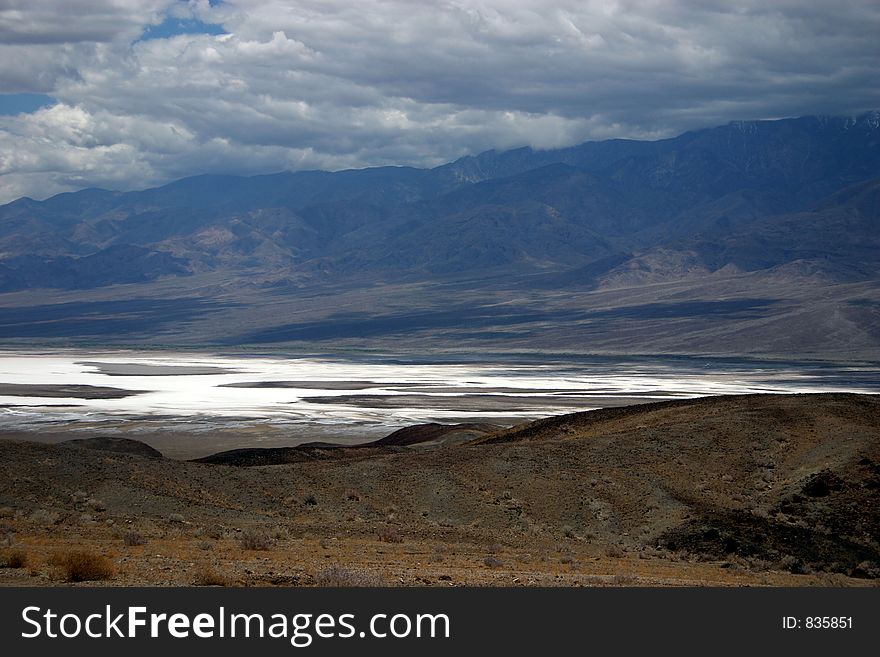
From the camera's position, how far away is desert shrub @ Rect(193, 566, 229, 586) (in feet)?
47.5

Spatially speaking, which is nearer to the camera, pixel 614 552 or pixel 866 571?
pixel 866 571

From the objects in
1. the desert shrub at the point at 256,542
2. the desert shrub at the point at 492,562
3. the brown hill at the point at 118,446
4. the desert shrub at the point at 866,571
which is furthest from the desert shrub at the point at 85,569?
the brown hill at the point at 118,446

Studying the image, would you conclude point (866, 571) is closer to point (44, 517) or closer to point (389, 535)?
point (389, 535)

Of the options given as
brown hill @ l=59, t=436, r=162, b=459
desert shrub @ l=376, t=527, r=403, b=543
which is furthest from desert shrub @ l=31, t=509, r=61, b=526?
brown hill @ l=59, t=436, r=162, b=459

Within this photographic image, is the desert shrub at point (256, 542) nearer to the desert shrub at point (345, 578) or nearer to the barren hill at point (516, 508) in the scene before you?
the barren hill at point (516, 508)

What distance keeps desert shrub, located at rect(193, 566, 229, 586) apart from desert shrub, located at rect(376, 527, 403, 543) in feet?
27.6

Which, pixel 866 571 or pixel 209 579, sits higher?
pixel 209 579

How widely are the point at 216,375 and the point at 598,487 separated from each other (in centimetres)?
9873

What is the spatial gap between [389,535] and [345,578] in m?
8.33

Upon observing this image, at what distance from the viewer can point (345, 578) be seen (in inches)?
597

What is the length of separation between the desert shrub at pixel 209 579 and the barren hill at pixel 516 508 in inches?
23.3

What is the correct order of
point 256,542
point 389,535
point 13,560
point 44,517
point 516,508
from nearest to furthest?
1. point 13,560
2. point 256,542
3. point 389,535
4. point 44,517
5. point 516,508

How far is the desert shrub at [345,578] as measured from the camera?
14953 mm

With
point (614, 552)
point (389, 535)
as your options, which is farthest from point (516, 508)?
point (389, 535)
